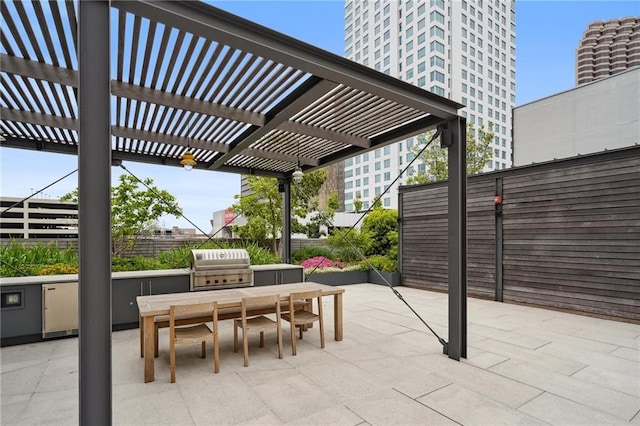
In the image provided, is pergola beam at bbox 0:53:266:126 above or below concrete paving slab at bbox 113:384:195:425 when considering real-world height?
above

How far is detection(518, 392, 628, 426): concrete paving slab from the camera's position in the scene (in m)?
2.31

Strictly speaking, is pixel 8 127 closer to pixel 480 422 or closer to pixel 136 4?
pixel 136 4

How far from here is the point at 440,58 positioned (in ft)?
126

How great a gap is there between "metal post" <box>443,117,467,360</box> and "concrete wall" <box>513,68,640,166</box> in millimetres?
10353

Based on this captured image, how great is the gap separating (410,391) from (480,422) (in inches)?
22.5

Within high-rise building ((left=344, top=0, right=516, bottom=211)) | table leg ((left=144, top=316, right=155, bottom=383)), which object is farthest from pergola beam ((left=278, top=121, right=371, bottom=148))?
high-rise building ((left=344, top=0, right=516, bottom=211))

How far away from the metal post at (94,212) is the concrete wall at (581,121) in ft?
44.4

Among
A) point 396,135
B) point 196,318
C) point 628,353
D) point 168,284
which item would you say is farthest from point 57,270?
point 628,353

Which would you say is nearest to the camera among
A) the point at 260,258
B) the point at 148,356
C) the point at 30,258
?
the point at 148,356

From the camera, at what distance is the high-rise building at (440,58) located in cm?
3888

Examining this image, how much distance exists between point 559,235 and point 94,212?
6.51 metres

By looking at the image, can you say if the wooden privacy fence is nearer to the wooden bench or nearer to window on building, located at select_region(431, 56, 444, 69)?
the wooden bench

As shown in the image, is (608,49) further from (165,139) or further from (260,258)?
(165,139)

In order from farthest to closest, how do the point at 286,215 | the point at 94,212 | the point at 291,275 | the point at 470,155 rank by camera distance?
the point at 470,155 → the point at 286,215 → the point at 291,275 → the point at 94,212
